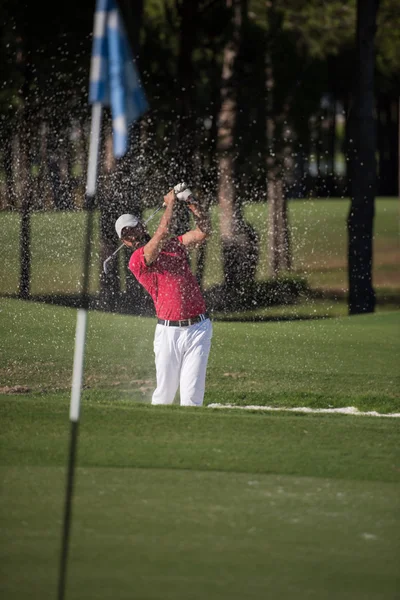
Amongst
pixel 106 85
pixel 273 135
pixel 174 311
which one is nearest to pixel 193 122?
pixel 273 135

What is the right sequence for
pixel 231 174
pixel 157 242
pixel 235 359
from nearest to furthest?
pixel 157 242 < pixel 235 359 < pixel 231 174

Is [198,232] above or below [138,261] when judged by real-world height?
above

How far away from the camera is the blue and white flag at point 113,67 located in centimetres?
648

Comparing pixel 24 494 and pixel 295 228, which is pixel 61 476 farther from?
pixel 295 228

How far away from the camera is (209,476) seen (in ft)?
21.8

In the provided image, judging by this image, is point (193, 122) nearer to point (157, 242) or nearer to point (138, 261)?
point (138, 261)

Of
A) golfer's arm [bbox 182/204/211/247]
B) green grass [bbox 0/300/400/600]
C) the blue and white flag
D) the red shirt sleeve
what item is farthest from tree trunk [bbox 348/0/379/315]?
the blue and white flag

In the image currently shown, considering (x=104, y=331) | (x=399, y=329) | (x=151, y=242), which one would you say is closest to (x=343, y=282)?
(x=399, y=329)

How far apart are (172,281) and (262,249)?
2251cm

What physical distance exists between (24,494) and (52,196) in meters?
16.8

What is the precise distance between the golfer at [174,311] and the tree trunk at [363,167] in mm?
11699

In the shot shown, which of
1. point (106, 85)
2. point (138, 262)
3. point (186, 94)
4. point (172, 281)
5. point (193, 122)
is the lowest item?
point (172, 281)

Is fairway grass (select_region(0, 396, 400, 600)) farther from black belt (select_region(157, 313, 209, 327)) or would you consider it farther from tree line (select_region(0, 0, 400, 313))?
tree line (select_region(0, 0, 400, 313))

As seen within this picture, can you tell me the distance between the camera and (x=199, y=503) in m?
6.03
